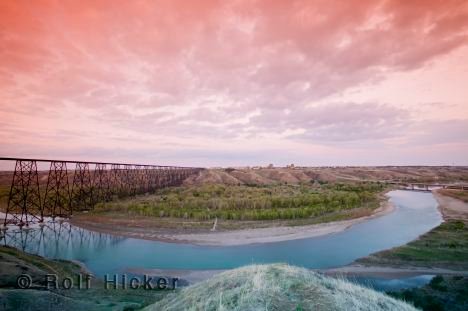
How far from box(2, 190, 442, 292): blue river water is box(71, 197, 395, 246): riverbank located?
945mm

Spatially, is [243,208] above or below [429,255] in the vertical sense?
above

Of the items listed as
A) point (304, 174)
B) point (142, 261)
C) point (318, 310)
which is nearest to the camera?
point (318, 310)

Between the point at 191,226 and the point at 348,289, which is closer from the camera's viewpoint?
the point at 348,289

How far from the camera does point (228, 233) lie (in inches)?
1104

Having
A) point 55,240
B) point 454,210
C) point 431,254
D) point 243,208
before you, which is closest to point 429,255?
point 431,254

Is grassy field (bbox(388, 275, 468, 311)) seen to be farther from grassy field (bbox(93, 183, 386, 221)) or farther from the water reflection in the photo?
the water reflection

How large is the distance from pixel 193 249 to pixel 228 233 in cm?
443

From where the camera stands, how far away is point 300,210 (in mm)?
34062

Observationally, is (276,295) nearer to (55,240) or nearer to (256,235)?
(256,235)

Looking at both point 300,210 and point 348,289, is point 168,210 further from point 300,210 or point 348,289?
point 348,289

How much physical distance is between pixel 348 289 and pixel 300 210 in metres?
25.8

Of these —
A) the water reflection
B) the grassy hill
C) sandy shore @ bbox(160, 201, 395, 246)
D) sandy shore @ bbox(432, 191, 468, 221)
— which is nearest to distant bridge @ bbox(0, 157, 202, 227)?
the water reflection

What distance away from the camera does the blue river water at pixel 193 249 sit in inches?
833

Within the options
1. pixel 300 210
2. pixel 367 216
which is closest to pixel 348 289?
pixel 300 210
